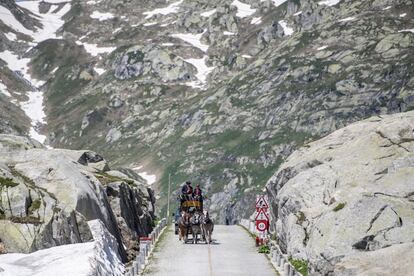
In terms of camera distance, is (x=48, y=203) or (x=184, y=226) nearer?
(x=48, y=203)

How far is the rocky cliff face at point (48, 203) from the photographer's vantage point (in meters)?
23.9

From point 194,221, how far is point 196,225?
0.41 metres

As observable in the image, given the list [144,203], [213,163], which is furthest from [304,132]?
[144,203]

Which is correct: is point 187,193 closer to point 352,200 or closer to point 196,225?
point 196,225

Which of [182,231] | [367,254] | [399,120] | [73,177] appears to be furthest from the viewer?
[182,231]

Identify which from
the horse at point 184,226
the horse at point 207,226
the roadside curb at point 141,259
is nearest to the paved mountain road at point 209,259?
the roadside curb at point 141,259

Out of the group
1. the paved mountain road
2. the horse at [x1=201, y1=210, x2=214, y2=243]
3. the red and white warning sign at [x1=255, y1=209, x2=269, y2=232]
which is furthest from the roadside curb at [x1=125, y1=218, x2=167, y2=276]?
the red and white warning sign at [x1=255, y1=209, x2=269, y2=232]

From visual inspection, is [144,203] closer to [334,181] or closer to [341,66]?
[334,181]

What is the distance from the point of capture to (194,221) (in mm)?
37500

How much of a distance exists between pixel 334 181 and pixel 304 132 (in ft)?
486

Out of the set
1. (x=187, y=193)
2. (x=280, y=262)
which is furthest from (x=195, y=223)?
(x=280, y=262)

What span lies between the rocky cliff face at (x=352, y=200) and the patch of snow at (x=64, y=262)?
7.38 m

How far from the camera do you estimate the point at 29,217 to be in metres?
24.8

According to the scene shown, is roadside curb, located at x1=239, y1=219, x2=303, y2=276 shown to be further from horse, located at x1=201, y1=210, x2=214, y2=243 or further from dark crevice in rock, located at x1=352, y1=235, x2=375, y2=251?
horse, located at x1=201, y1=210, x2=214, y2=243
